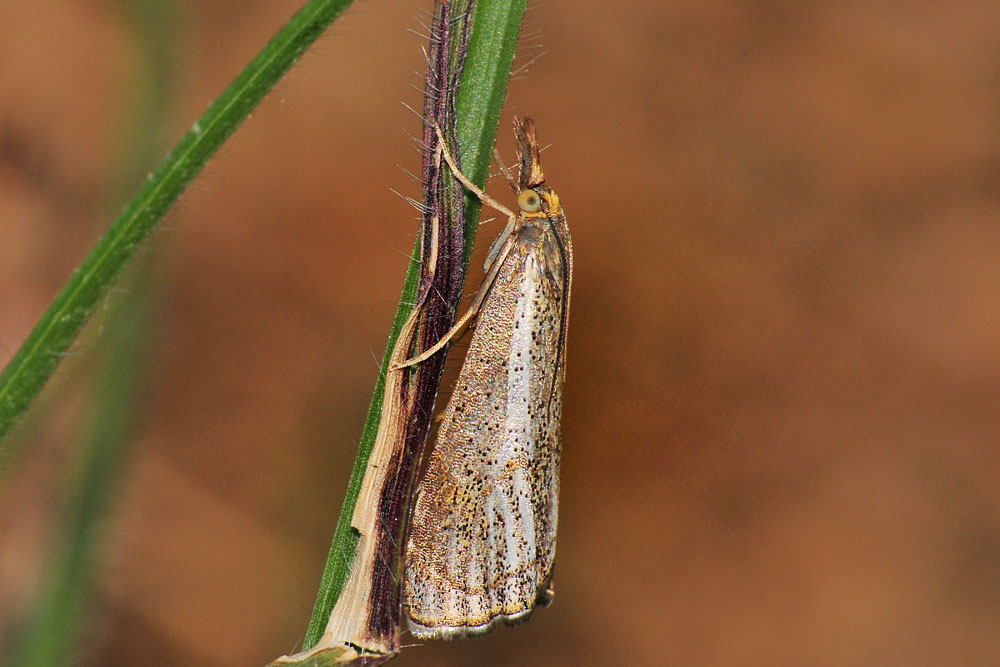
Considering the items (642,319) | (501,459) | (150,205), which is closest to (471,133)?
(150,205)

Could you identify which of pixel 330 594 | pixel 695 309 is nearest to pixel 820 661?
pixel 695 309

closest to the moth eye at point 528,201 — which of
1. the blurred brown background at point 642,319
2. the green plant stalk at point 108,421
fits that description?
the green plant stalk at point 108,421

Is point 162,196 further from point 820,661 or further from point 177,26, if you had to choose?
point 820,661

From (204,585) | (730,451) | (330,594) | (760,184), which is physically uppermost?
(760,184)

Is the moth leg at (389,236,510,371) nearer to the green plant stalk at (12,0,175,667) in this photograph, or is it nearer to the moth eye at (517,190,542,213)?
the moth eye at (517,190,542,213)

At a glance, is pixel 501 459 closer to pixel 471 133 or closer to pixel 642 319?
pixel 471 133

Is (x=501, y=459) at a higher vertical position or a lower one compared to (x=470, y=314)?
lower
